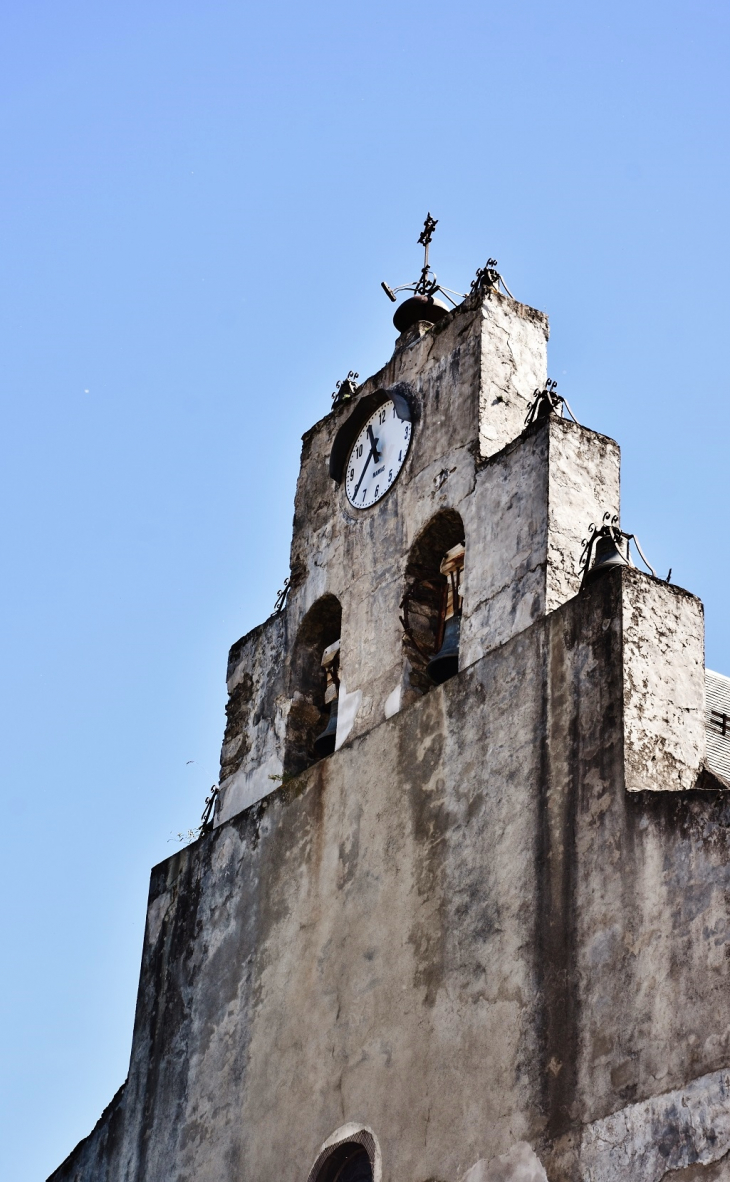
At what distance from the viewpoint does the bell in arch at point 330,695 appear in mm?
13156

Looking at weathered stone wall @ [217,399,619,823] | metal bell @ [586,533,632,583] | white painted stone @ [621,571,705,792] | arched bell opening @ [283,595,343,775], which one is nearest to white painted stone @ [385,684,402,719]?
weathered stone wall @ [217,399,619,823]

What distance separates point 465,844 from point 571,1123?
6.20ft

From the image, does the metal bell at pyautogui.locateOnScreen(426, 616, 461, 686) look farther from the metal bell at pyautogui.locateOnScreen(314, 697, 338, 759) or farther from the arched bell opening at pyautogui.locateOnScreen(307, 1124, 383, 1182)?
the arched bell opening at pyautogui.locateOnScreen(307, 1124, 383, 1182)

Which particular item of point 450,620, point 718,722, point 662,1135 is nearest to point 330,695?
point 450,620

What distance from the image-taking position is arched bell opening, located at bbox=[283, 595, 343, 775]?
→ 1348 centimetres

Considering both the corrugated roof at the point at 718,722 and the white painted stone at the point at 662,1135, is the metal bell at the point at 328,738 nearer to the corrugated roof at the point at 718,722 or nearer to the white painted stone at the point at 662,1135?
the corrugated roof at the point at 718,722

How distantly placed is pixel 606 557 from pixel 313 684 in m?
3.27

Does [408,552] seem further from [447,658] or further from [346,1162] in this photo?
[346,1162]

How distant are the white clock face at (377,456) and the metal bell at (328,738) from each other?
4.74 feet

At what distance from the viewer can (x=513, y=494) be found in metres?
11.9

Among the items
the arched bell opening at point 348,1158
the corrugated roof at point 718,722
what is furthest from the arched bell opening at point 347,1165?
the corrugated roof at point 718,722

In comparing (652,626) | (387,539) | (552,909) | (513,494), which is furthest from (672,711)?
(387,539)

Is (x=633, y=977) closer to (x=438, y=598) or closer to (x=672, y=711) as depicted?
(x=672, y=711)

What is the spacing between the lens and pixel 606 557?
11.1 m
